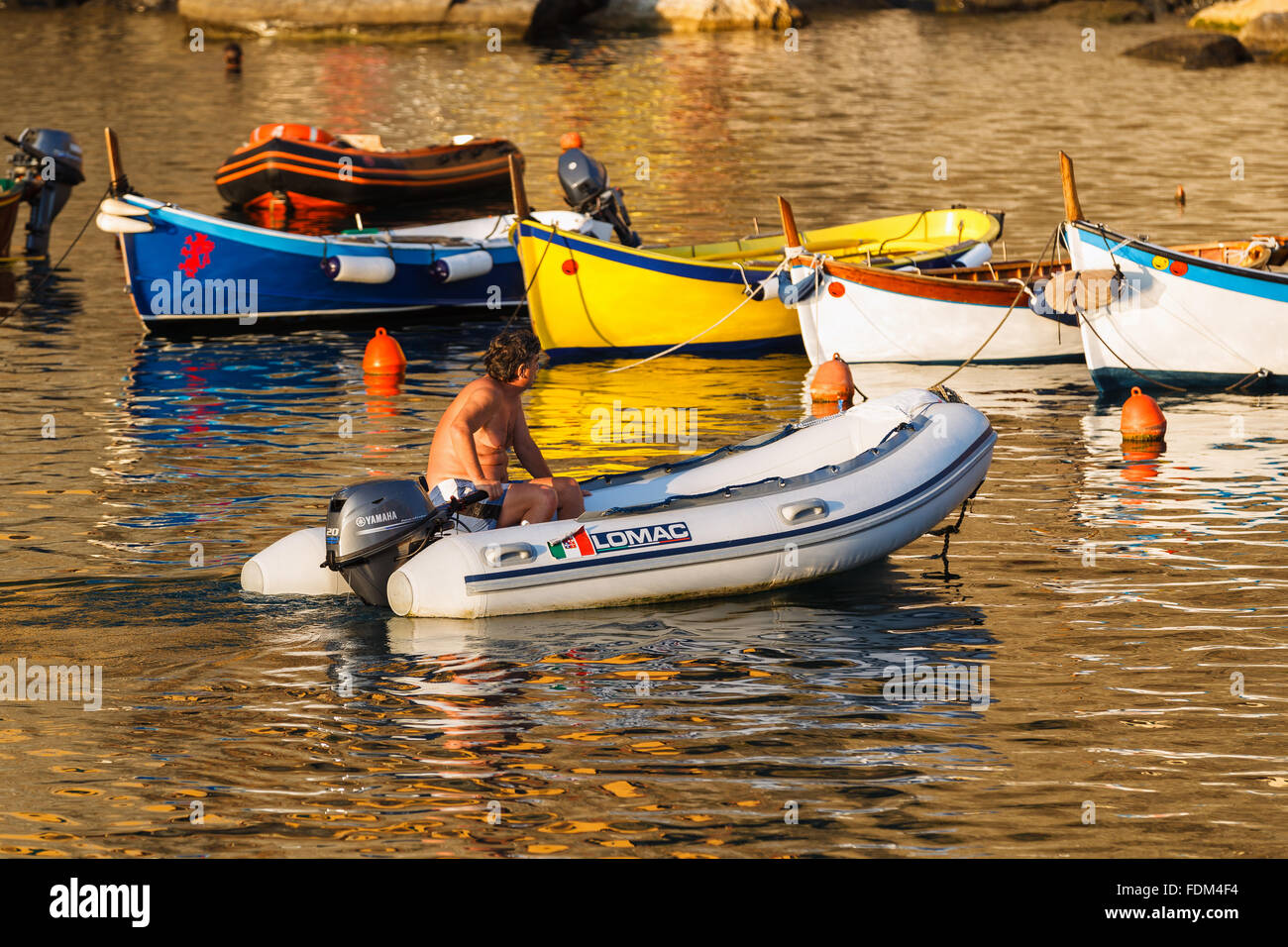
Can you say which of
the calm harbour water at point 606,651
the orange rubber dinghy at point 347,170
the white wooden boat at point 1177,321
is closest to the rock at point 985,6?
the orange rubber dinghy at point 347,170

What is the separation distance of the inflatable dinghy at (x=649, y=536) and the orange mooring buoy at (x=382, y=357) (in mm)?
6519

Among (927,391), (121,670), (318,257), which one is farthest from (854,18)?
(121,670)

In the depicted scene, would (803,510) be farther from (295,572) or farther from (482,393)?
(295,572)

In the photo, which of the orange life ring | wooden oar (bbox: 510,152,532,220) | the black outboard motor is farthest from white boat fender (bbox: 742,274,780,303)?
the orange life ring

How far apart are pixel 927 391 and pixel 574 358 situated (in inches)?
250

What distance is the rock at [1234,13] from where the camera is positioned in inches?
1971

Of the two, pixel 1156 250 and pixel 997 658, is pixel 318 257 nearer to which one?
pixel 1156 250

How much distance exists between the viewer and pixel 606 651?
30.9ft

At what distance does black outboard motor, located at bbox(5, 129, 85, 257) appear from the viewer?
2142cm

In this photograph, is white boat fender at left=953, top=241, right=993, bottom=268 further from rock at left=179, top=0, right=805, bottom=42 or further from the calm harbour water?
rock at left=179, top=0, right=805, bottom=42

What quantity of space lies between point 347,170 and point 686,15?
3072cm

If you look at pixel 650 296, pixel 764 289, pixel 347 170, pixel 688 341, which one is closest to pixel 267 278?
pixel 650 296
